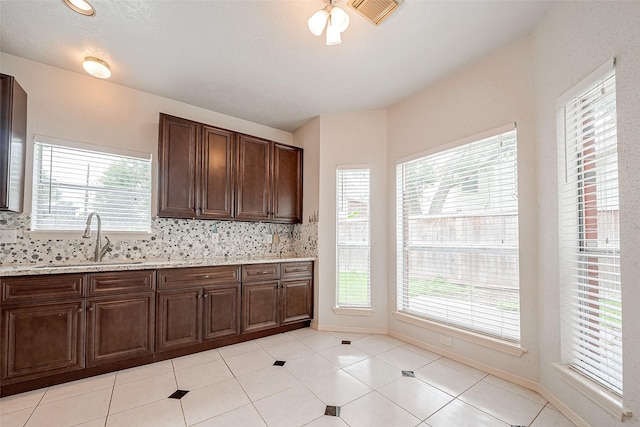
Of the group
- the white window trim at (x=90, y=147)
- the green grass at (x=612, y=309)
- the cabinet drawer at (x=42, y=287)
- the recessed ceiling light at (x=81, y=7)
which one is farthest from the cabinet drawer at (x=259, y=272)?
the green grass at (x=612, y=309)

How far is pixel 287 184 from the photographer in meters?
3.88

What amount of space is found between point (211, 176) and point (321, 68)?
1.73 m

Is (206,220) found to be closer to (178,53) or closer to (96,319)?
(96,319)

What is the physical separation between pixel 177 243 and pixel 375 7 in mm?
3052

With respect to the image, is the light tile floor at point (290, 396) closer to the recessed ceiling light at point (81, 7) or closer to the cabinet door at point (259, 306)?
the cabinet door at point (259, 306)

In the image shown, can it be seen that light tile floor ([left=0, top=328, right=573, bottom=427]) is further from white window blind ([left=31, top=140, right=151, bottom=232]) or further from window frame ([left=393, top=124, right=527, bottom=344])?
white window blind ([left=31, top=140, right=151, bottom=232])

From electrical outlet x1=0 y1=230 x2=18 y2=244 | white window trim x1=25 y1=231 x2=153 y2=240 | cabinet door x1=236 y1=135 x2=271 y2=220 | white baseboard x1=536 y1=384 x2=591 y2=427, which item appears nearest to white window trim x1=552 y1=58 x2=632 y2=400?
white baseboard x1=536 y1=384 x2=591 y2=427

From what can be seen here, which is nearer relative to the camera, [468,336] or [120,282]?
[120,282]

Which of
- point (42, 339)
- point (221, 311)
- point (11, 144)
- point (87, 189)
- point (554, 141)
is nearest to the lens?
point (554, 141)

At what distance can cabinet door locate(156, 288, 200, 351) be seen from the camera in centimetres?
259

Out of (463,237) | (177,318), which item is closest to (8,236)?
(177,318)

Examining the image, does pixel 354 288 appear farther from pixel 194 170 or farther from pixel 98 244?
pixel 98 244

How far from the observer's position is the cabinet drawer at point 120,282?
7.58 ft

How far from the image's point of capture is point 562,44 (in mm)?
1904
